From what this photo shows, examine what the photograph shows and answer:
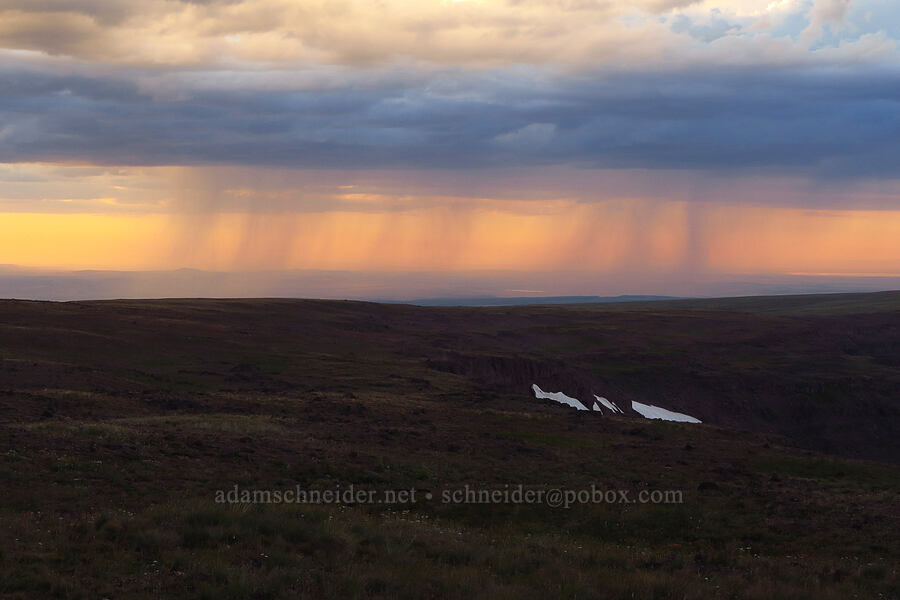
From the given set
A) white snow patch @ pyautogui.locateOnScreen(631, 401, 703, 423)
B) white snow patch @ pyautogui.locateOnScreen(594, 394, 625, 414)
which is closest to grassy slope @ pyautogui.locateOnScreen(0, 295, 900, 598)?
white snow patch @ pyautogui.locateOnScreen(594, 394, 625, 414)

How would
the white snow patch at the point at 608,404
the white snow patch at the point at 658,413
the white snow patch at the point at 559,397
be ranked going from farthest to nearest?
1. the white snow patch at the point at 658,413
2. the white snow patch at the point at 608,404
3. the white snow patch at the point at 559,397

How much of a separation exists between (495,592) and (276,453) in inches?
594

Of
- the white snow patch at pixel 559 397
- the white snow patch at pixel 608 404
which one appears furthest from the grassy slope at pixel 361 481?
the white snow patch at pixel 559 397

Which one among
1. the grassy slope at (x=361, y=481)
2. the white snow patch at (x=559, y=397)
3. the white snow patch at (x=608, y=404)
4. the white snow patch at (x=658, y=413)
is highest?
the grassy slope at (x=361, y=481)

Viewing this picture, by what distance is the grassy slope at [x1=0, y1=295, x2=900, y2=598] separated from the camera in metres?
13.0

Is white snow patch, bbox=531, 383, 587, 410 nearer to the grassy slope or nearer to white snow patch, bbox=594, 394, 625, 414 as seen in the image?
white snow patch, bbox=594, 394, 625, 414

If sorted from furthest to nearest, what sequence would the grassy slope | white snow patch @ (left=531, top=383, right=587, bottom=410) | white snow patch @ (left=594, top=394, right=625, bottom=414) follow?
white snow patch @ (left=594, top=394, right=625, bottom=414) → white snow patch @ (left=531, top=383, right=587, bottom=410) → the grassy slope

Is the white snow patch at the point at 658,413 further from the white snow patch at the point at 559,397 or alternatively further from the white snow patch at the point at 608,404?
the white snow patch at the point at 559,397

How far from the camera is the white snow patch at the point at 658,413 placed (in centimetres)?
6769

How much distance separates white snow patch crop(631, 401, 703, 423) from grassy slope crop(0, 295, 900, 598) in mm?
6776

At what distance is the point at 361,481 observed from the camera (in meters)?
24.2

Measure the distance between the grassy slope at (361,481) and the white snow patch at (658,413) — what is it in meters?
6.78

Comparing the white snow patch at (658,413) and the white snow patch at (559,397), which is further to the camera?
the white snow patch at (658,413)

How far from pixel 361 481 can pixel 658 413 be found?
49564 millimetres
